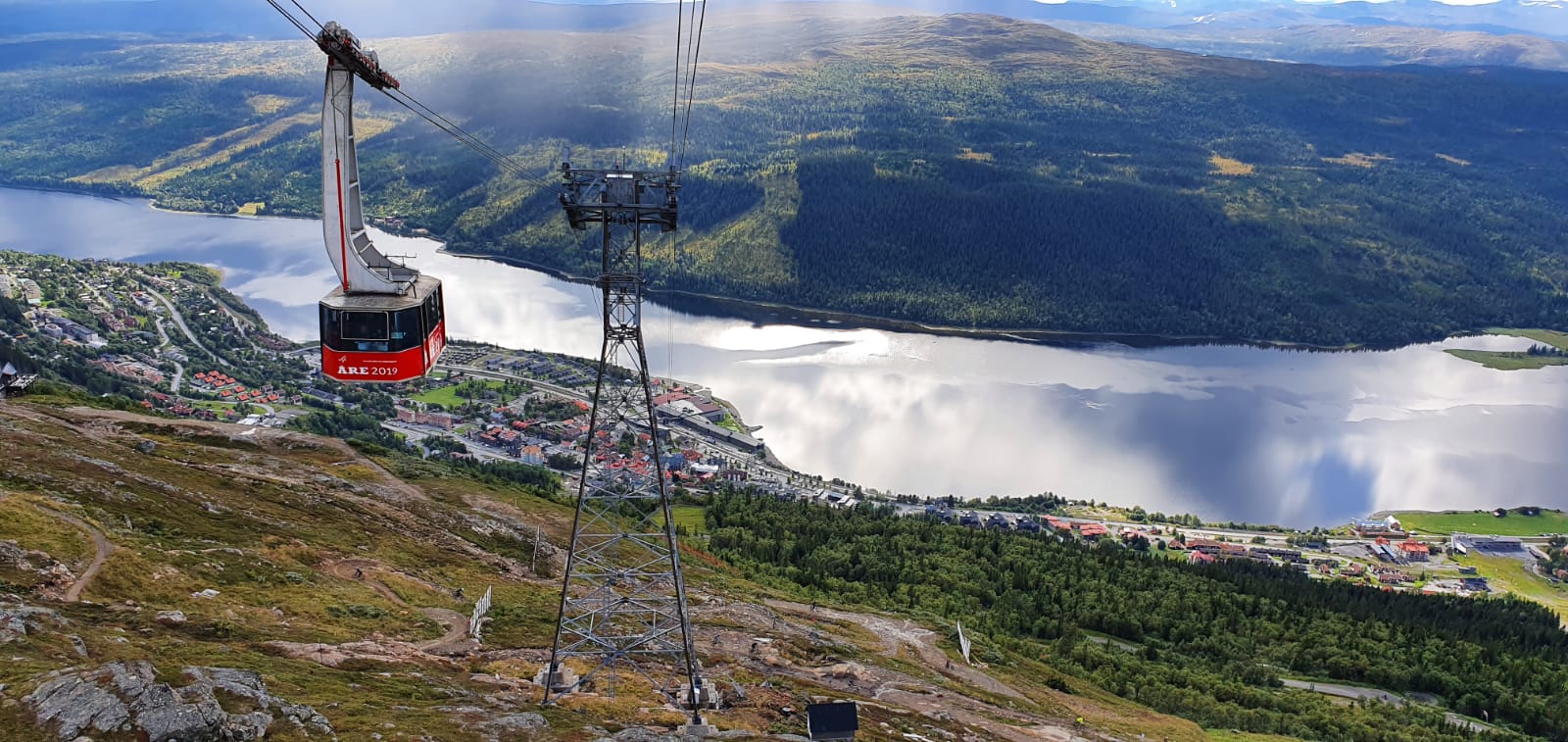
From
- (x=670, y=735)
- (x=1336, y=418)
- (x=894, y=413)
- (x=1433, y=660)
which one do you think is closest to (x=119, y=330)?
(x=894, y=413)

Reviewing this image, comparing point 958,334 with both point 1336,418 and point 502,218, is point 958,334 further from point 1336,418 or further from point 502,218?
point 502,218

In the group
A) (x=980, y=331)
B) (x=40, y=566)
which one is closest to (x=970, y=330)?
(x=980, y=331)

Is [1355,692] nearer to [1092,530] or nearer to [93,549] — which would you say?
[1092,530]

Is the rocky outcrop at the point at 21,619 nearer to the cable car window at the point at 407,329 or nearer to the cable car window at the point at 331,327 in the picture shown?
the cable car window at the point at 331,327

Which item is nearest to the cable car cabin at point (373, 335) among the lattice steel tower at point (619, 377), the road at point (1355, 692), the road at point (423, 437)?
the lattice steel tower at point (619, 377)

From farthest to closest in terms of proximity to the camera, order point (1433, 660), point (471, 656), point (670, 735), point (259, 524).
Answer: point (1433, 660)
point (259, 524)
point (471, 656)
point (670, 735)

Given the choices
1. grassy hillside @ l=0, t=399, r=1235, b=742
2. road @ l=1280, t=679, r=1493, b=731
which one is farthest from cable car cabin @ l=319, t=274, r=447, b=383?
road @ l=1280, t=679, r=1493, b=731
